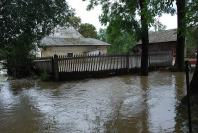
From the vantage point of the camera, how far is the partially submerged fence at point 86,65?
60.5ft

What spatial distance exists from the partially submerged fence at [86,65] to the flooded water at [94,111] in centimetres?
445

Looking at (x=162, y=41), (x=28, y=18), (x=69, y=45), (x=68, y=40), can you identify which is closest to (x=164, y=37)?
(x=162, y=41)

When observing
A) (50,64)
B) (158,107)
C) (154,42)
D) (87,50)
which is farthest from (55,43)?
(158,107)

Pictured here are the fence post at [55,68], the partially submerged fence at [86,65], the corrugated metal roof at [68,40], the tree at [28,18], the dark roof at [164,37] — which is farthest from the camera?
the corrugated metal roof at [68,40]

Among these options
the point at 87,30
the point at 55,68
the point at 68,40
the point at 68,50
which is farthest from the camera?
the point at 87,30

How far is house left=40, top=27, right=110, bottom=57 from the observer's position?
1658 inches

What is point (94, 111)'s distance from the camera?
372 inches

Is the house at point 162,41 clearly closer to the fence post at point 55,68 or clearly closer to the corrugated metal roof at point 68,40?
the corrugated metal roof at point 68,40

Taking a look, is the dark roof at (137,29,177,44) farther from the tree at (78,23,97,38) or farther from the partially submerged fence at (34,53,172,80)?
the tree at (78,23,97,38)

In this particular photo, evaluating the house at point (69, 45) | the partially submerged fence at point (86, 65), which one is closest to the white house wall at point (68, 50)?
the house at point (69, 45)

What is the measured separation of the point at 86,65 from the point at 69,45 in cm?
2411

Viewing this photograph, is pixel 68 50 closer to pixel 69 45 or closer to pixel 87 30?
pixel 69 45

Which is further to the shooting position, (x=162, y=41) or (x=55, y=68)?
(x=162, y=41)

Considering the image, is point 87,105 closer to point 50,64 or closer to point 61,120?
point 61,120
